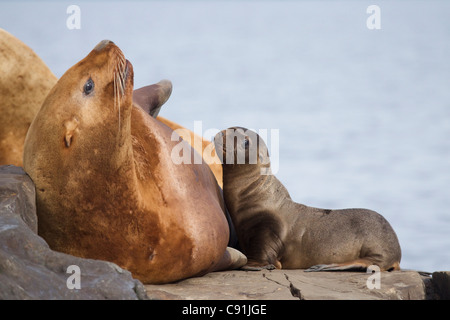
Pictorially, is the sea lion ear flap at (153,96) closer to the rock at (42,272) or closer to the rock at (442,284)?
the rock at (42,272)

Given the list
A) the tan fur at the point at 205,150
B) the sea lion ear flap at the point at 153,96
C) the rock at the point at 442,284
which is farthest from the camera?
the tan fur at the point at 205,150

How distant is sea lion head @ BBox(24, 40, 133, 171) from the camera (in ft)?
11.1

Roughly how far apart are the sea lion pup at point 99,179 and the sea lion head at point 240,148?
6.45ft

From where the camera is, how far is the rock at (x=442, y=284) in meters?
4.11

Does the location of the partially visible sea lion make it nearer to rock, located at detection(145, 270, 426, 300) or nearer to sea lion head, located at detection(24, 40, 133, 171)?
sea lion head, located at detection(24, 40, 133, 171)

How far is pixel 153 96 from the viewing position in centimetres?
521

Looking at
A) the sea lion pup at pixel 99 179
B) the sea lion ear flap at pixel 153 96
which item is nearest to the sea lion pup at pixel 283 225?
the sea lion ear flap at pixel 153 96

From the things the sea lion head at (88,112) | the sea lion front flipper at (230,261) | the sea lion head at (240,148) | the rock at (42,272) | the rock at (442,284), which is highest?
the sea lion head at (88,112)

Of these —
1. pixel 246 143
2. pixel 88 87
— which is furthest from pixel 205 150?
pixel 88 87

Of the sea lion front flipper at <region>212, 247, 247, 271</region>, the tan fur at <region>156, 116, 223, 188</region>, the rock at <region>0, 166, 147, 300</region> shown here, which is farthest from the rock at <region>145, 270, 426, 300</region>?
the tan fur at <region>156, 116, 223, 188</region>

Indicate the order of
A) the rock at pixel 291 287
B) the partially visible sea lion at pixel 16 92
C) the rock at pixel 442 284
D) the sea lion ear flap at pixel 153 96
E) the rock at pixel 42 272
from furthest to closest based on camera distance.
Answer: the partially visible sea lion at pixel 16 92 < the sea lion ear flap at pixel 153 96 < the rock at pixel 442 284 < the rock at pixel 291 287 < the rock at pixel 42 272

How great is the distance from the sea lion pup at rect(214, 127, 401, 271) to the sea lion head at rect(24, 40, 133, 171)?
2.10 metres
